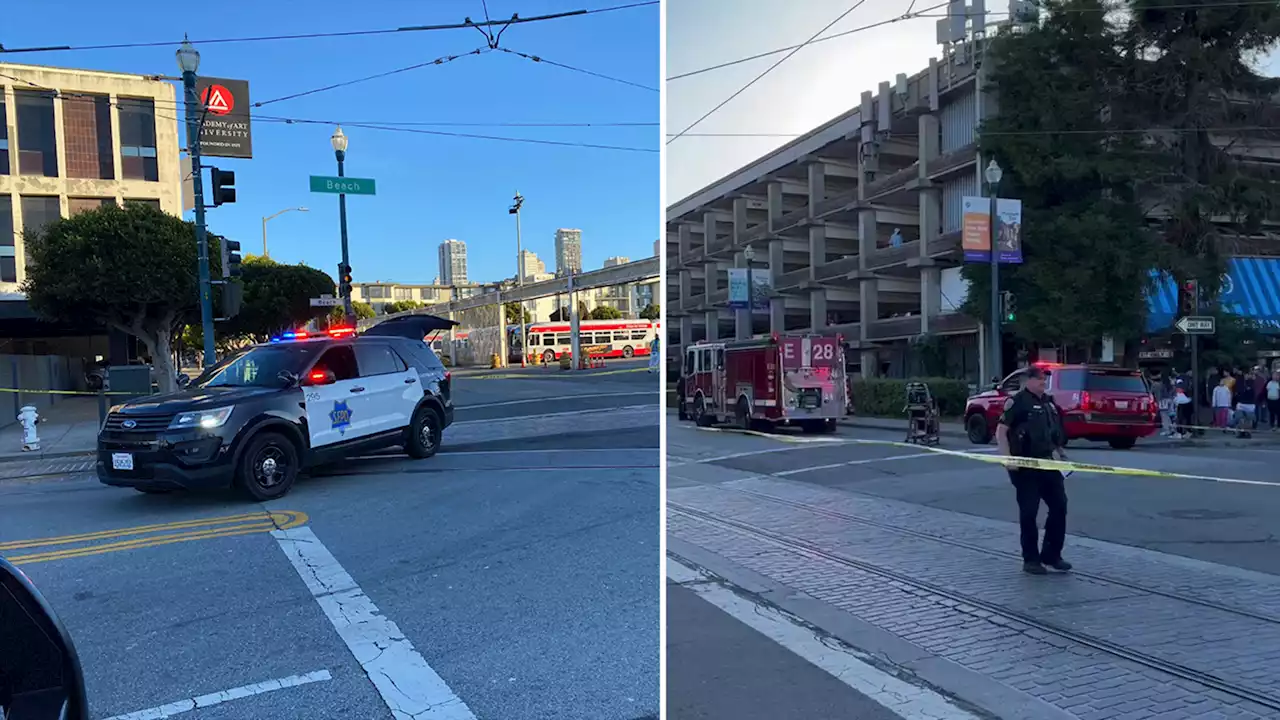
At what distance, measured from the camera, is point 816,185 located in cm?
153

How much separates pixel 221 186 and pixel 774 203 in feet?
40.0

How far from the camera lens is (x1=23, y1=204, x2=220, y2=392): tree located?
57.7ft

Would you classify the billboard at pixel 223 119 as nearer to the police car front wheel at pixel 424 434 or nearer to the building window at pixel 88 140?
the police car front wheel at pixel 424 434

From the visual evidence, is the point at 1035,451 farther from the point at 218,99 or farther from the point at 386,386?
the point at 218,99

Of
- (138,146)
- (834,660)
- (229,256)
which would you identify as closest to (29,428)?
(229,256)

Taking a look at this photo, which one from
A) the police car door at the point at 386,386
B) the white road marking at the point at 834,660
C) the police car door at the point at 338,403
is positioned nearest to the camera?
the white road marking at the point at 834,660

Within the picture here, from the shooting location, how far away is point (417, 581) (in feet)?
16.7

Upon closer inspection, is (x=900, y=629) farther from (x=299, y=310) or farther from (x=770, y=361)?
(x=299, y=310)

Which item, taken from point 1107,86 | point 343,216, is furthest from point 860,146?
point 343,216

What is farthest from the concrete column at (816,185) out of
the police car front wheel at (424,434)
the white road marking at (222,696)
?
the police car front wheel at (424,434)

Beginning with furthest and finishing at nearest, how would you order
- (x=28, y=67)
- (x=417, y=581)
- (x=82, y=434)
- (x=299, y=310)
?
(x=299, y=310)
(x=28, y=67)
(x=82, y=434)
(x=417, y=581)

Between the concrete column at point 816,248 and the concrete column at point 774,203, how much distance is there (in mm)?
99

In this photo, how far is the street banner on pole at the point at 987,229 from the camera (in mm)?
1384

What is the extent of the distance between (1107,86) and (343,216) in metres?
16.8
